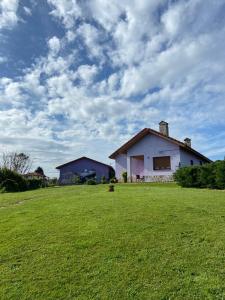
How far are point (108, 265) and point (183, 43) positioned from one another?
34.0ft

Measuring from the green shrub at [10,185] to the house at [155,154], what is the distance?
10911mm

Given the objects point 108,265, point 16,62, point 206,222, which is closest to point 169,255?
point 108,265

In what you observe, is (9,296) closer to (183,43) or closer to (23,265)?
(23,265)

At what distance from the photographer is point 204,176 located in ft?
53.1

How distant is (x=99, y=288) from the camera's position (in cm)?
371

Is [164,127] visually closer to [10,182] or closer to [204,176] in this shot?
[204,176]

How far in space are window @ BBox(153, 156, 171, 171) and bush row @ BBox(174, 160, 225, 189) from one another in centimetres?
963

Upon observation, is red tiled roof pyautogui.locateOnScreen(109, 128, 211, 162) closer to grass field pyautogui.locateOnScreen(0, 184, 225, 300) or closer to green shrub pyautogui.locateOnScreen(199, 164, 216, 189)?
green shrub pyautogui.locateOnScreen(199, 164, 216, 189)

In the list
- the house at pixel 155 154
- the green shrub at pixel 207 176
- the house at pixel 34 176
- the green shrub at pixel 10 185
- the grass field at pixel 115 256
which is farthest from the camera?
the house at pixel 34 176

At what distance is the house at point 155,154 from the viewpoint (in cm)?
2650

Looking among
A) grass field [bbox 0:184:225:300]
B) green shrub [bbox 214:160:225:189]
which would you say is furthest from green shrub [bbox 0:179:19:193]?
grass field [bbox 0:184:225:300]

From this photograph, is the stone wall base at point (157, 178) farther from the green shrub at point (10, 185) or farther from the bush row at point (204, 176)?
the green shrub at point (10, 185)

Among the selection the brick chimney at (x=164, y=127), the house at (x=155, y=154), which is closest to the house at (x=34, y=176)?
the house at (x=155, y=154)

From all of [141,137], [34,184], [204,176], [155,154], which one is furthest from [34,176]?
[204,176]
